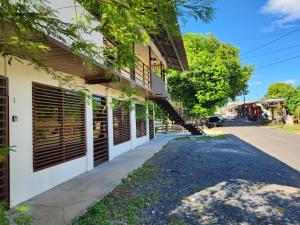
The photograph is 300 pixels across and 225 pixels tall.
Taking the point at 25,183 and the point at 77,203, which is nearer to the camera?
the point at 77,203

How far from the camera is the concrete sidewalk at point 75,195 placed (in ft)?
18.5

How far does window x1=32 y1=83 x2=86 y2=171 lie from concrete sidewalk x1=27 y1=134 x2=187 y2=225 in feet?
2.35

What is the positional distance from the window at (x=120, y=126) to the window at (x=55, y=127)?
13.0 ft

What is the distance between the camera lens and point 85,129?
10406mm

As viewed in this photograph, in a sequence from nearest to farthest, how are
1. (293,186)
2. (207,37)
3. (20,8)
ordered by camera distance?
(20,8) < (293,186) < (207,37)

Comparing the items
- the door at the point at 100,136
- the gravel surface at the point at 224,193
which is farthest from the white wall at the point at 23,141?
the door at the point at 100,136

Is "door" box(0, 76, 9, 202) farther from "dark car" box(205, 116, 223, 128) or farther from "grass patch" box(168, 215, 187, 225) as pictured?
"dark car" box(205, 116, 223, 128)

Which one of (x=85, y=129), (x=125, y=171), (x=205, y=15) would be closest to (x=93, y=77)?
(x=85, y=129)

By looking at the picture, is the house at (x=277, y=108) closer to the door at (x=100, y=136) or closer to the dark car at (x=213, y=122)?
the dark car at (x=213, y=122)

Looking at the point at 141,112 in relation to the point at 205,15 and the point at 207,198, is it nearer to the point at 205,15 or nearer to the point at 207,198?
the point at 207,198

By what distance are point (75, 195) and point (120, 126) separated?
26.3 feet

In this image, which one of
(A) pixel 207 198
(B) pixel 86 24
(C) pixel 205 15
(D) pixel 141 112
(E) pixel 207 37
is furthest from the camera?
(E) pixel 207 37

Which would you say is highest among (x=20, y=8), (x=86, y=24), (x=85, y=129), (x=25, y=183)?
(x=86, y=24)

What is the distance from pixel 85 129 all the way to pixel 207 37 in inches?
1575
